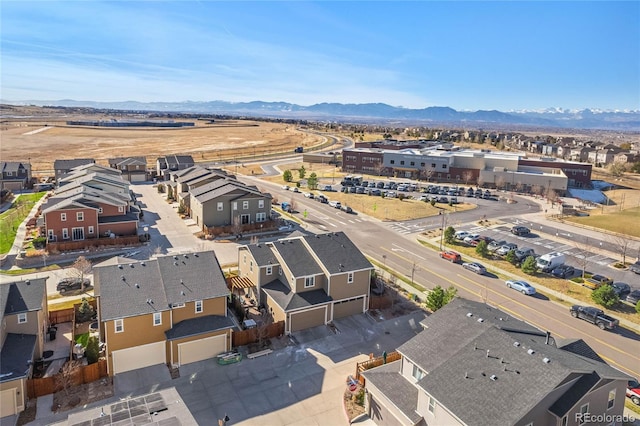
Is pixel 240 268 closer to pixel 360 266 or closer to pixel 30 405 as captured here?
pixel 360 266

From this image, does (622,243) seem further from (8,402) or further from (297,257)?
(8,402)

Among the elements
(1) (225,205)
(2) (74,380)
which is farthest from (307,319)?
(1) (225,205)

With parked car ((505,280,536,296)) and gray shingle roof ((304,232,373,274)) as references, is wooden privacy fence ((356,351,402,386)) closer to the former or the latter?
gray shingle roof ((304,232,373,274))

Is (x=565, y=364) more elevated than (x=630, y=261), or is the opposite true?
(x=565, y=364)

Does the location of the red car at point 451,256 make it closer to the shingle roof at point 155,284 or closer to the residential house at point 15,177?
the shingle roof at point 155,284

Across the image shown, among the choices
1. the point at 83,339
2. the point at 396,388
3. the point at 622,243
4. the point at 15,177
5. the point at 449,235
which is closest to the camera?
the point at 396,388

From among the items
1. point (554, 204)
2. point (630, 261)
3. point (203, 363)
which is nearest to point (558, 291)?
point (630, 261)
